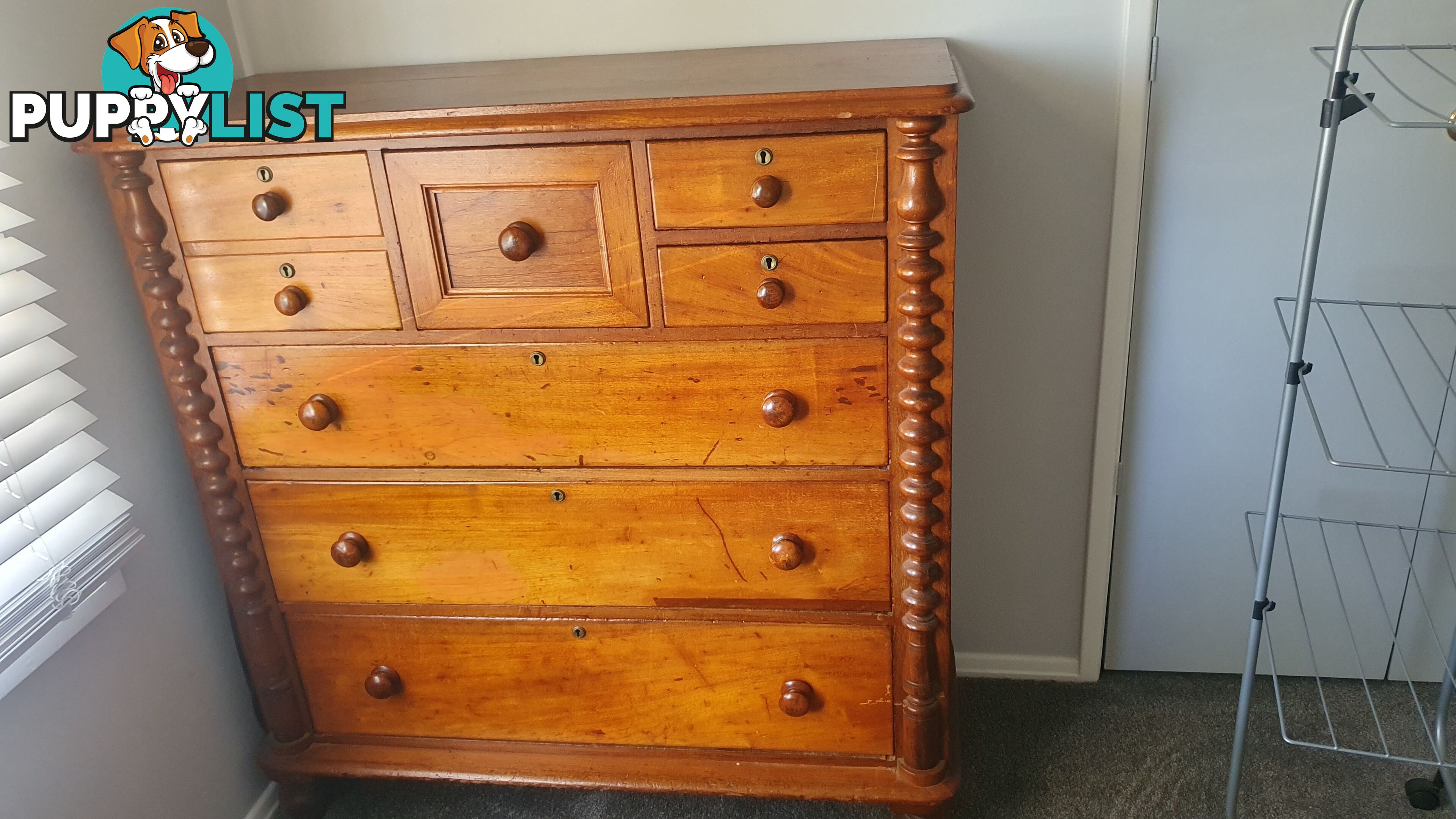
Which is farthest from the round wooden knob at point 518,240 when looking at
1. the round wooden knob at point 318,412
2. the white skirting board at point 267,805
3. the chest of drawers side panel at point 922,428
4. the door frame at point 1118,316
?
the white skirting board at point 267,805

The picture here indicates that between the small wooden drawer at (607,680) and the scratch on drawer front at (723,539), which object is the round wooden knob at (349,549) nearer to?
the small wooden drawer at (607,680)

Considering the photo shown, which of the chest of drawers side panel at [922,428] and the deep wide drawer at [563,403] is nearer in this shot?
the chest of drawers side panel at [922,428]

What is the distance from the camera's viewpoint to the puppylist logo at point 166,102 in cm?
138

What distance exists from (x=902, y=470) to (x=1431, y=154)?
100cm

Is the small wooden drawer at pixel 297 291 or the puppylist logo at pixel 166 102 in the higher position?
the puppylist logo at pixel 166 102

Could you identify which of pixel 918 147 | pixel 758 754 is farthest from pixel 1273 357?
pixel 758 754

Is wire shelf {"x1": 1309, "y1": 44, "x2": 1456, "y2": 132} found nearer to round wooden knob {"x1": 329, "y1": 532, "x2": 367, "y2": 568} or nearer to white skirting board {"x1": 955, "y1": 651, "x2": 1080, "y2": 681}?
white skirting board {"x1": 955, "y1": 651, "x2": 1080, "y2": 681}

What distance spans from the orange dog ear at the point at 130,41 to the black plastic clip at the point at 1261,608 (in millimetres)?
1824

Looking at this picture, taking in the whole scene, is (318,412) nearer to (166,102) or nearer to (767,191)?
(166,102)

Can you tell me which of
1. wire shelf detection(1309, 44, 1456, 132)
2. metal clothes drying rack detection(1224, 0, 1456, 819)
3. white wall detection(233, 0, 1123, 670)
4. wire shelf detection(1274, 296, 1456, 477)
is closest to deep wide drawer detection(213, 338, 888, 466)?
white wall detection(233, 0, 1123, 670)

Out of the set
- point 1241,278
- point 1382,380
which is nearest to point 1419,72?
point 1241,278

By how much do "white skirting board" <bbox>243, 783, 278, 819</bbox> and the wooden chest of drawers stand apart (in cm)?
11

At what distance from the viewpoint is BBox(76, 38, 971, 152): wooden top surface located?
50.1 inches

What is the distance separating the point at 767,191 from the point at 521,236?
32cm
